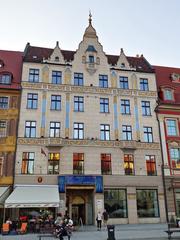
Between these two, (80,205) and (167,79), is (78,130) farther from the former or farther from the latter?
(167,79)

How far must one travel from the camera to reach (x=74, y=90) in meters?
30.2

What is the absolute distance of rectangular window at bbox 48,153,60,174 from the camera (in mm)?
26734

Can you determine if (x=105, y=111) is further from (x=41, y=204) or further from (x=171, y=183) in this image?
(x=41, y=204)

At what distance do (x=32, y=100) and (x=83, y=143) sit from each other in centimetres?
737

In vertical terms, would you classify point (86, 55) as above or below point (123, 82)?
above

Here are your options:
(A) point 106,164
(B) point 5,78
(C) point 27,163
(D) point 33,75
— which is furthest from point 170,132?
(B) point 5,78

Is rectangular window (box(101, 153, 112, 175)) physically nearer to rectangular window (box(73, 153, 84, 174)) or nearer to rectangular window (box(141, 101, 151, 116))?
rectangular window (box(73, 153, 84, 174))

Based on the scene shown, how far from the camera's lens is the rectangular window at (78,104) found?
29641 millimetres

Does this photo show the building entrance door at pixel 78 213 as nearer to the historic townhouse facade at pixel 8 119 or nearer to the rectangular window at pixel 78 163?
the rectangular window at pixel 78 163

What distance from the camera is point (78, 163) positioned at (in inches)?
1085

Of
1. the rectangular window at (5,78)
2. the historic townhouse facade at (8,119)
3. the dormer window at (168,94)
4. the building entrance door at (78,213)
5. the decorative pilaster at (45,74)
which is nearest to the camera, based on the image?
the historic townhouse facade at (8,119)

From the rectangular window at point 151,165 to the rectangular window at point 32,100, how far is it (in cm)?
1361

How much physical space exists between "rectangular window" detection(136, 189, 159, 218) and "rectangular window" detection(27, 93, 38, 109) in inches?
566

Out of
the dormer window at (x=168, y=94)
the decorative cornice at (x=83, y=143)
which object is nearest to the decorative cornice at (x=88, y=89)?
the dormer window at (x=168, y=94)
